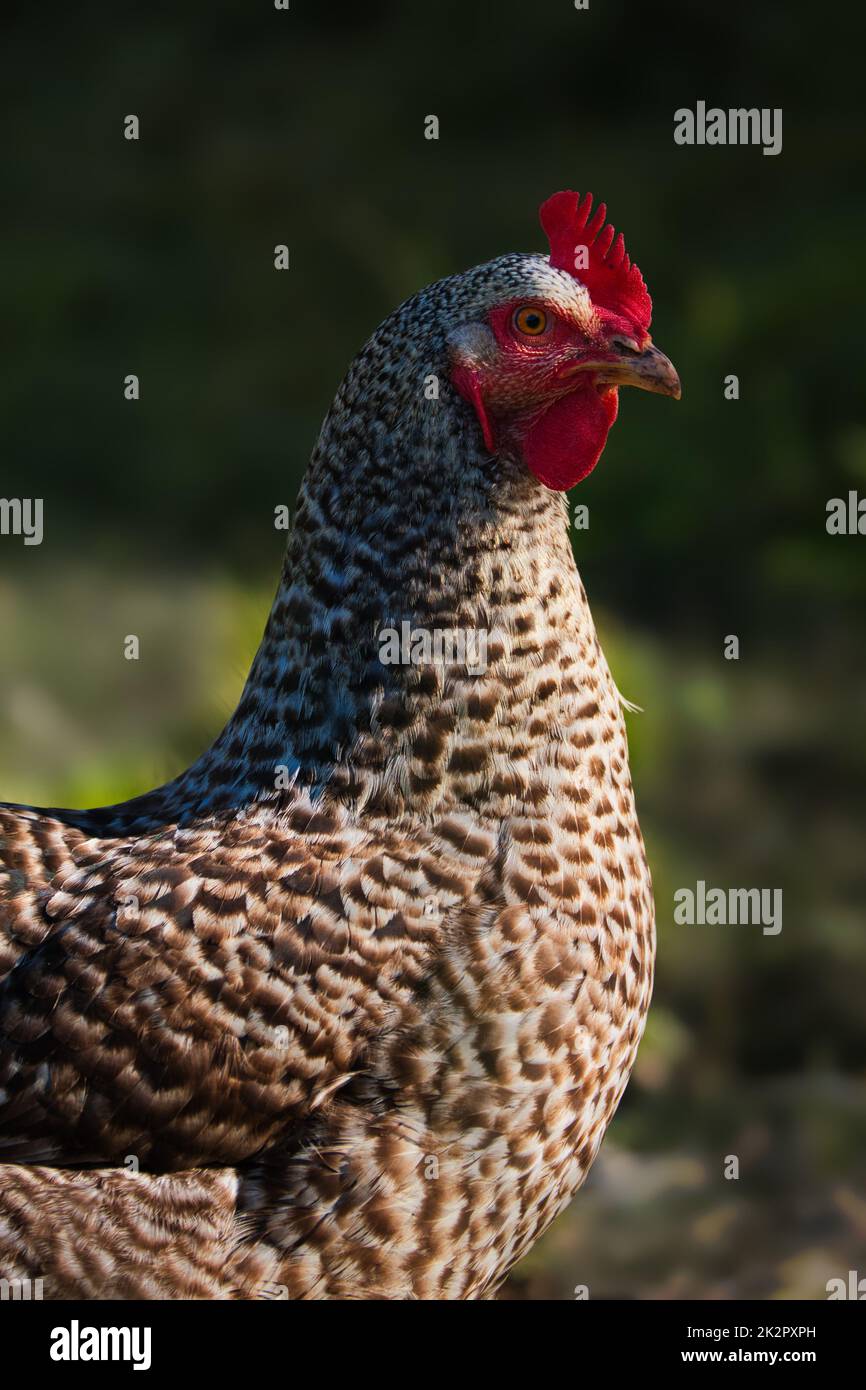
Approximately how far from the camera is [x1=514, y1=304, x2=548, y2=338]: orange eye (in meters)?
2.42

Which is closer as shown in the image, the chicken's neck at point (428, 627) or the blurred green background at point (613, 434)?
the chicken's neck at point (428, 627)

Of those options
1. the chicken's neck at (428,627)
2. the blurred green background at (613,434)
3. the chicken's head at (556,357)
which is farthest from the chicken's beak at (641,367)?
the blurred green background at (613,434)

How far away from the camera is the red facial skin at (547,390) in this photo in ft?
7.92

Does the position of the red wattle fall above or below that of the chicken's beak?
below

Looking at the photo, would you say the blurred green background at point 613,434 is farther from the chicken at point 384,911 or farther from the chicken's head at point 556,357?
the chicken's head at point 556,357

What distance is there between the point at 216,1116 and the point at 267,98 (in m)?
6.56

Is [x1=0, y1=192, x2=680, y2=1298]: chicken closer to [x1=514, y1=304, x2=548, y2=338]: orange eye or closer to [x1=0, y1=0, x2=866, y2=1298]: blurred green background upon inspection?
[x1=514, y1=304, x2=548, y2=338]: orange eye

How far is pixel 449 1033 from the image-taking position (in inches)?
93.0

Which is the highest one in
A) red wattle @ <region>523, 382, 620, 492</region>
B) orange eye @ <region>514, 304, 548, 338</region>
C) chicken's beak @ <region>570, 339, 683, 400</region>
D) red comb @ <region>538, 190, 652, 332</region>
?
red comb @ <region>538, 190, 652, 332</region>

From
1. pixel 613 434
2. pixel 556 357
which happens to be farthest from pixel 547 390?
pixel 613 434

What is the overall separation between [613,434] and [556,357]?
11.7ft

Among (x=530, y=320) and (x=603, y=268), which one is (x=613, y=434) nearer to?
(x=603, y=268)

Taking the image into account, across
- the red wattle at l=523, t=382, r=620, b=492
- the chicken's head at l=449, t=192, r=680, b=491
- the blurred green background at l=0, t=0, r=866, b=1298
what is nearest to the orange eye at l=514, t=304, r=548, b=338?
the chicken's head at l=449, t=192, r=680, b=491

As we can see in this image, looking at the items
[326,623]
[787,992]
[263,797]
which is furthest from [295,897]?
[787,992]
